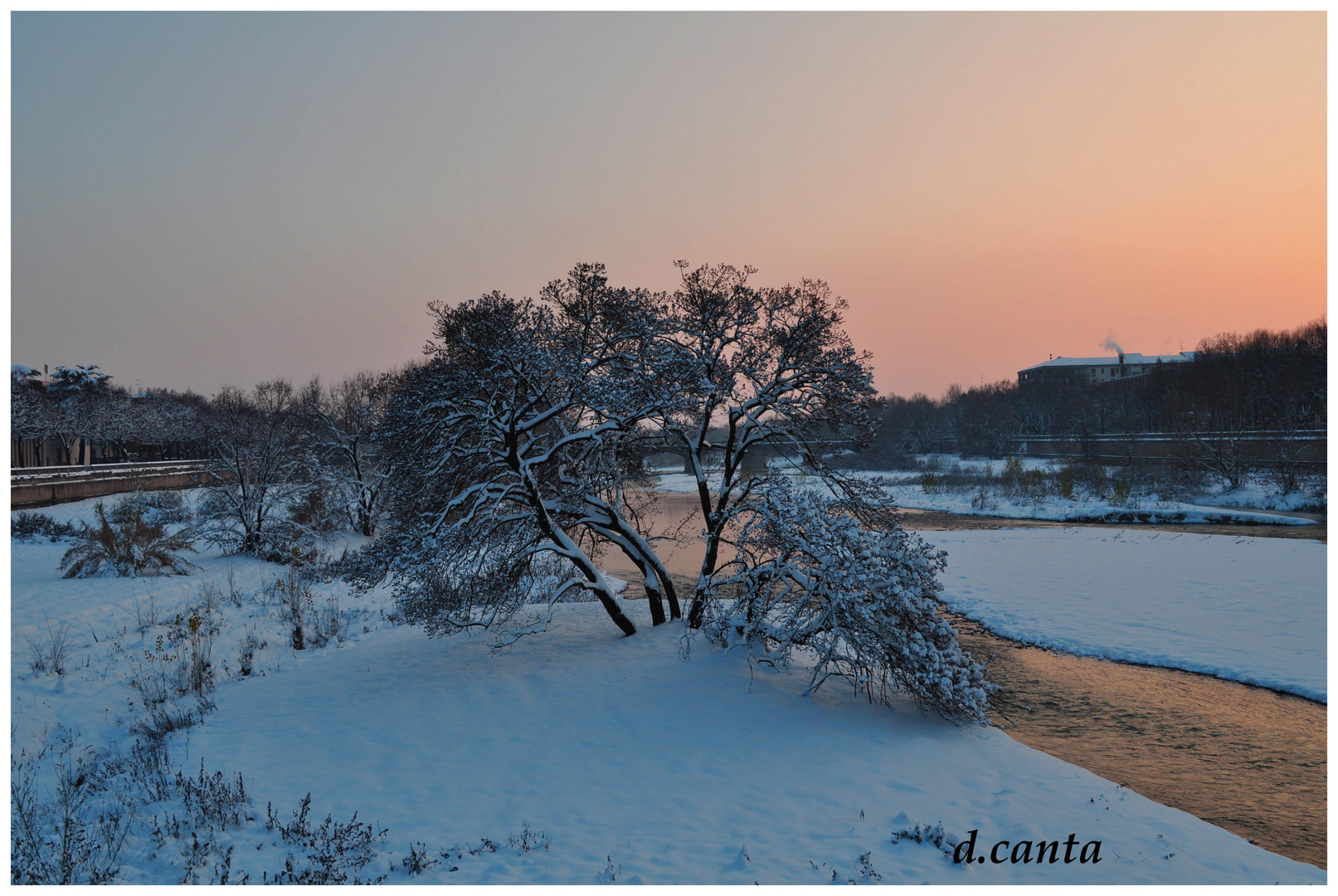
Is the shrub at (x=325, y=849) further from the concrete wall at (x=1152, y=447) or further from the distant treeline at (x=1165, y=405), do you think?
the distant treeline at (x=1165, y=405)

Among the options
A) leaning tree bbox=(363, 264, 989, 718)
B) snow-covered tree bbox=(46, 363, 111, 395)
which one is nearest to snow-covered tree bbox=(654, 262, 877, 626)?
leaning tree bbox=(363, 264, 989, 718)

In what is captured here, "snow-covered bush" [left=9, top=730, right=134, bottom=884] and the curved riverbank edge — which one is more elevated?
"snow-covered bush" [left=9, top=730, right=134, bottom=884]

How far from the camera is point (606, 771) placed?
8.69 metres

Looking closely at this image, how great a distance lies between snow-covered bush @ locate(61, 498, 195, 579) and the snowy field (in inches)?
268

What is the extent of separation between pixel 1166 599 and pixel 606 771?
16.5m

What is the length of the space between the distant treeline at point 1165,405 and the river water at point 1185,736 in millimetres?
32661

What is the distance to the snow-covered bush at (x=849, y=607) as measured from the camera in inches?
388

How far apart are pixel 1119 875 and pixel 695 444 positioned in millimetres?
9349

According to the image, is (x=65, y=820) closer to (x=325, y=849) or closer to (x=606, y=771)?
(x=325, y=849)

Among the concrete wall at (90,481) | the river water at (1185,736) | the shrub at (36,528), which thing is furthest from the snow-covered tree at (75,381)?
the river water at (1185,736)

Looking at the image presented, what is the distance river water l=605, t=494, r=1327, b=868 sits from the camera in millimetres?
8177

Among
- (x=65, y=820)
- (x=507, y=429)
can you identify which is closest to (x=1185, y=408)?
(x=507, y=429)

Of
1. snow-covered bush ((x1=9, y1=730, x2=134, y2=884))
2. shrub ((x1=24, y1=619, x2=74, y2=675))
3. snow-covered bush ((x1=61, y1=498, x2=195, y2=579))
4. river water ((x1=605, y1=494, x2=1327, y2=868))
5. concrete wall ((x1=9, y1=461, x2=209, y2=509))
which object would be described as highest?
concrete wall ((x1=9, y1=461, x2=209, y2=509))

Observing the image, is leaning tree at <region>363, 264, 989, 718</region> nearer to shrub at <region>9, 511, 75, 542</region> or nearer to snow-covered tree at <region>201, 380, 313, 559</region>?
snow-covered tree at <region>201, 380, 313, 559</region>
